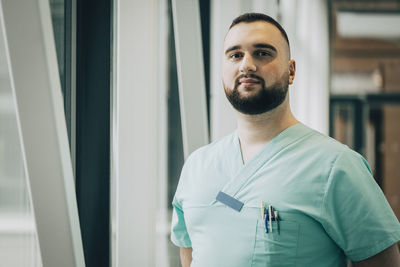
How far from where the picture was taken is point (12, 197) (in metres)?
0.97

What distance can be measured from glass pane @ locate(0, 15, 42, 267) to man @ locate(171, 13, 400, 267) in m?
0.39

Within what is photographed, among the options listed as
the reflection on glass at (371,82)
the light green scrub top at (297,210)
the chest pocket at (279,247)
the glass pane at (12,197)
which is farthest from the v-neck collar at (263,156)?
the reflection on glass at (371,82)

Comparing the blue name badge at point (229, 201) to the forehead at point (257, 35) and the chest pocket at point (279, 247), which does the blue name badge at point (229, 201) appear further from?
the forehead at point (257, 35)

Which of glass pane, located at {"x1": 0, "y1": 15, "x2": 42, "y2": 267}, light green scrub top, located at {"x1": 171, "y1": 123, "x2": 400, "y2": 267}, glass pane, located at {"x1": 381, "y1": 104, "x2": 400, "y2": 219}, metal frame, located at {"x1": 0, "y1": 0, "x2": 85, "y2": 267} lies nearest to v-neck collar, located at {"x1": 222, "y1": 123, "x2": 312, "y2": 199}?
light green scrub top, located at {"x1": 171, "y1": 123, "x2": 400, "y2": 267}

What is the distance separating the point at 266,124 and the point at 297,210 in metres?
0.21

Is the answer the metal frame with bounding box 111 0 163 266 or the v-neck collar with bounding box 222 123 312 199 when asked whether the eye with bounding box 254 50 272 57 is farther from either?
the metal frame with bounding box 111 0 163 266

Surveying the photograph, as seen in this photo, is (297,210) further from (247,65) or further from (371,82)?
(371,82)

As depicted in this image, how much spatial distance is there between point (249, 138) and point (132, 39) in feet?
1.28

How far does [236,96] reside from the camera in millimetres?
884

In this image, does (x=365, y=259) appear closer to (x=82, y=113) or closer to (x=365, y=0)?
(x=82, y=113)

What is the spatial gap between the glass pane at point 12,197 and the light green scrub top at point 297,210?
0.42 m

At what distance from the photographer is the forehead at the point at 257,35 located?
87 cm

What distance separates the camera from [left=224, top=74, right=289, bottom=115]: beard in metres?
0.87

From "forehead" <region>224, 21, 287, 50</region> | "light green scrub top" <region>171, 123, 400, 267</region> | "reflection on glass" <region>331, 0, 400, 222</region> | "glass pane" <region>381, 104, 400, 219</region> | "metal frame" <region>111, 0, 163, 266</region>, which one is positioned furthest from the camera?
"glass pane" <region>381, 104, 400, 219</region>
